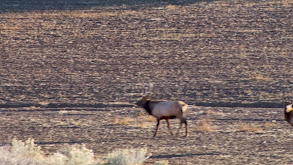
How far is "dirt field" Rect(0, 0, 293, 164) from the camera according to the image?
56.9ft

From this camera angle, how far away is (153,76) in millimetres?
28844

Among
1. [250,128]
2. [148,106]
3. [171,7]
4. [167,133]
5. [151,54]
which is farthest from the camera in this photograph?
[171,7]

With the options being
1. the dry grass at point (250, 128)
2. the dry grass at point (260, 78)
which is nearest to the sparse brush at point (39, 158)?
the dry grass at point (250, 128)

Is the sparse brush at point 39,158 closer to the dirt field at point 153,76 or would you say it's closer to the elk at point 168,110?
the dirt field at point 153,76

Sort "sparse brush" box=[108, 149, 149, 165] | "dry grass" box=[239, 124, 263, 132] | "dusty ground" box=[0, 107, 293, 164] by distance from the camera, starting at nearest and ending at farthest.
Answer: "sparse brush" box=[108, 149, 149, 165] < "dusty ground" box=[0, 107, 293, 164] < "dry grass" box=[239, 124, 263, 132]

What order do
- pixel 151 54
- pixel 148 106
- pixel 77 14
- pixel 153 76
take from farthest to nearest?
pixel 77 14
pixel 151 54
pixel 153 76
pixel 148 106

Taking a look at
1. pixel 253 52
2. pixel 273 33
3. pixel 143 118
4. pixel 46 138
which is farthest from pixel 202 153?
pixel 273 33

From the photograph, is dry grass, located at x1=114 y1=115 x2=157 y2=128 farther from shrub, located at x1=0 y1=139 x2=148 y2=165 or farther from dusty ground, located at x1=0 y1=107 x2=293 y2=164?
shrub, located at x1=0 y1=139 x2=148 y2=165

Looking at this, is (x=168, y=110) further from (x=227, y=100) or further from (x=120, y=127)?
(x=227, y=100)

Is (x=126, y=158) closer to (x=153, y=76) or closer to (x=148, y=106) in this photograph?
(x=148, y=106)

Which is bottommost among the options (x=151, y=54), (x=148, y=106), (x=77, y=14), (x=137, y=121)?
(x=148, y=106)

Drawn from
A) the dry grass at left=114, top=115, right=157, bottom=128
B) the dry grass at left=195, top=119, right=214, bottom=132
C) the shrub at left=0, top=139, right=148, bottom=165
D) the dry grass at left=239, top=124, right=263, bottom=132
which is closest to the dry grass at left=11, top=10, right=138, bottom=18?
the dry grass at left=114, top=115, right=157, bottom=128

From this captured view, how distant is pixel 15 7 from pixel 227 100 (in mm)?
17341

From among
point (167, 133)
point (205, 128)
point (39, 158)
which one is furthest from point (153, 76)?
point (39, 158)
